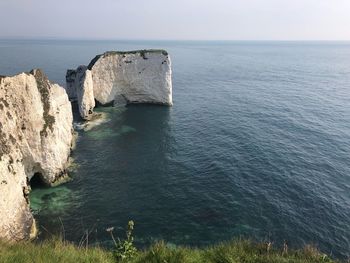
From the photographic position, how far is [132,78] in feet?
269

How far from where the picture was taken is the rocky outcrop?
79688mm

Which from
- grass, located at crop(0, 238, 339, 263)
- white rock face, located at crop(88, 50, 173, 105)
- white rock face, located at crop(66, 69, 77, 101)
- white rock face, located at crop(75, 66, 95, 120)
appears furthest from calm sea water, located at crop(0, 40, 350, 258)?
grass, located at crop(0, 238, 339, 263)

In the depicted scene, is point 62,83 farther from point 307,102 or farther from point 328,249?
point 328,249

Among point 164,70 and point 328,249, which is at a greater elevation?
point 164,70

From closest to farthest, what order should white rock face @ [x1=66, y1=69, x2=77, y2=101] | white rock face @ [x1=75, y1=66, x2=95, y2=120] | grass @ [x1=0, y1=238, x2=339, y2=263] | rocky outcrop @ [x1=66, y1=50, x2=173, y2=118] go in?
grass @ [x1=0, y1=238, x2=339, y2=263]
white rock face @ [x1=75, y1=66, x2=95, y2=120]
rocky outcrop @ [x1=66, y1=50, x2=173, y2=118]
white rock face @ [x1=66, y1=69, x2=77, y2=101]

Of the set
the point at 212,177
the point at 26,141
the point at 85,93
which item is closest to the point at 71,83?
the point at 85,93

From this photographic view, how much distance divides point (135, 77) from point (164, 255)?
227 ft

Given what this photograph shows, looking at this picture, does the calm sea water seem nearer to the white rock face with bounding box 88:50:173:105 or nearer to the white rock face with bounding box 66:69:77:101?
the white rock face with bounding box 88:50:173:105

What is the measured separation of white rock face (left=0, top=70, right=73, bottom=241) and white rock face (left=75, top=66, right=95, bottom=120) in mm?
A: 18070

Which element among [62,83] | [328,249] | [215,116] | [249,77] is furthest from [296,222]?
[249,77]

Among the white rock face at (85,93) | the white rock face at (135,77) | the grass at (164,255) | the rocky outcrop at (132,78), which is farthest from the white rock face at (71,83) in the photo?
the grass at (164,255)

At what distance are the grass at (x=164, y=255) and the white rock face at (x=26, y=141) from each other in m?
13.5

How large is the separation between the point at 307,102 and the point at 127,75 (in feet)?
166

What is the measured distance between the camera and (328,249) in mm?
32781
